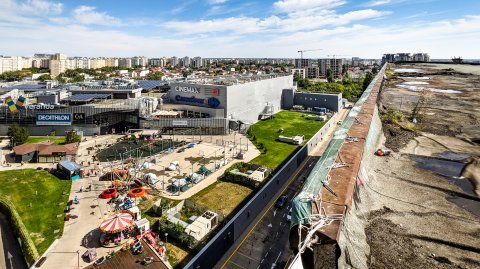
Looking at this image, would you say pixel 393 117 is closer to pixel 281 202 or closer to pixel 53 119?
pixel 281 202

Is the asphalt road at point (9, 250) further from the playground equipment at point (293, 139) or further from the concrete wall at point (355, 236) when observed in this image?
the playground equipment at point (293, 139)

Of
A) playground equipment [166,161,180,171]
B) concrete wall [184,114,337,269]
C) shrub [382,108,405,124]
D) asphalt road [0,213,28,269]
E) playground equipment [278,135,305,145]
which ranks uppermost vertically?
shrub [382,108,405,124]

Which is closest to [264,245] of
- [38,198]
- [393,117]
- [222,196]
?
[222,196]

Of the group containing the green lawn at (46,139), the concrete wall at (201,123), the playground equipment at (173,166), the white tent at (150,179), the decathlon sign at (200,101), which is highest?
the decathlon sign at (200,101)

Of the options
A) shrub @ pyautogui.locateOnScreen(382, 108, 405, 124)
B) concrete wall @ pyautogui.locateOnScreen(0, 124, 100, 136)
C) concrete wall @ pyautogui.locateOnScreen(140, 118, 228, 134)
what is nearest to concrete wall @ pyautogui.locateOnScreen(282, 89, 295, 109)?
concrete wall @ pyautogui.locateOnScreen(140, 118, 228, 134)

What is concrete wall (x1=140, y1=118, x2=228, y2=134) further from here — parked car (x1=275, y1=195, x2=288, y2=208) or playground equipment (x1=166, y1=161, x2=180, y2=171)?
parked car (x1=275, y1=195, x2=288, y2=208)

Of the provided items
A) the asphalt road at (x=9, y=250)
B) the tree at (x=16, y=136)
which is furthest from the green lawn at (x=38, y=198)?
the tree at (x=16, y=136)
